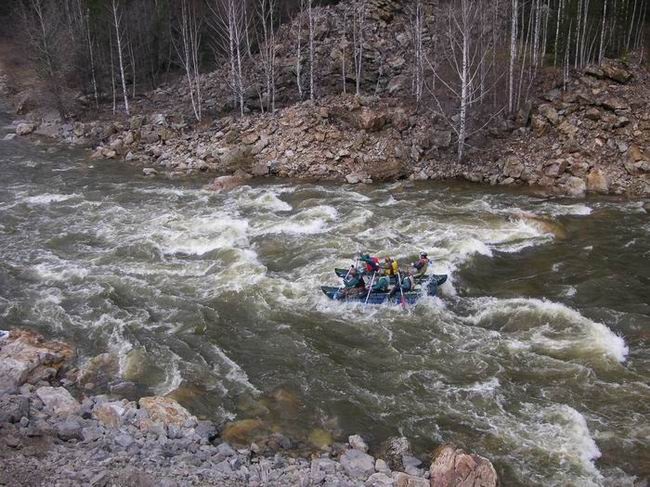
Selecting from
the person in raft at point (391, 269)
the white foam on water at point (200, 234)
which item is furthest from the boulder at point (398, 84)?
the person in raft at point (391, 269)

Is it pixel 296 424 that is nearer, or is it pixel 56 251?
pixel 296 424

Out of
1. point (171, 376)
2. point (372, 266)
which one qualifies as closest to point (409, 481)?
point (171, 376)

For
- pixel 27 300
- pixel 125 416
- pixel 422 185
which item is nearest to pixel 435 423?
pixel 125 416

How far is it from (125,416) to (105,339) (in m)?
3.52

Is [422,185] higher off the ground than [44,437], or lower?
lower

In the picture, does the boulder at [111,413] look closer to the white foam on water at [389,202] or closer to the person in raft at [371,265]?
the person in raft at [371,265]

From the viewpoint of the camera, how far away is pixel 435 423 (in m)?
9.85

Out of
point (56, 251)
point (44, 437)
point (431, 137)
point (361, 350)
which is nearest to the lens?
point (44, 437)

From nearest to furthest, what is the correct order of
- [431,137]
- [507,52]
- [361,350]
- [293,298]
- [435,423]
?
[435,423]
[361,350]
[293,298]
[431,137]
[507,52]

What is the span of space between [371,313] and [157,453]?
6515mm

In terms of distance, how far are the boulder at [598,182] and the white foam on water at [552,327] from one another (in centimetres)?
952

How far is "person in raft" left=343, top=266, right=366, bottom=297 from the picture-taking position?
13.8 meters

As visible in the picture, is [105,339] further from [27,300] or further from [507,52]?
[507,52]

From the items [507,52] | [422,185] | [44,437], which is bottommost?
[422,185]
